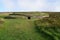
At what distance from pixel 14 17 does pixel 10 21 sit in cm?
214

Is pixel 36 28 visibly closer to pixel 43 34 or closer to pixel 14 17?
pixel 43 34

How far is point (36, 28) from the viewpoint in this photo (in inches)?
857

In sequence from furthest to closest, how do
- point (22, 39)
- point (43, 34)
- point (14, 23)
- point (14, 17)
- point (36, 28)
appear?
point (14, 17), point (14, 23), point (36, 28), point (43, 34), point (22, 39)

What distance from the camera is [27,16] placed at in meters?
26.8

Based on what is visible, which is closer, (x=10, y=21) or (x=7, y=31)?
(x=7, y=31)

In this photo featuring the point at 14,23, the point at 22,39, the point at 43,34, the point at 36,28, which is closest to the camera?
the point at 22,39

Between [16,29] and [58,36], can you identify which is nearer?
[58,36]

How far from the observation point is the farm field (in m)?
19.2

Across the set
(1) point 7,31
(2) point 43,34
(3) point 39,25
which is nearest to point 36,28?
(3) point 39,25

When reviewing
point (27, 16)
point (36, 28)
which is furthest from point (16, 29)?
point (27, 16)

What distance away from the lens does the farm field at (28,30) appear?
19.2m

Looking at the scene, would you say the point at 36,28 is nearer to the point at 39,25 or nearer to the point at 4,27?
the point at 39,25

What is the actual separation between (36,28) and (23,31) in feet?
5.96

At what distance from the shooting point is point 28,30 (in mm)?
21234
